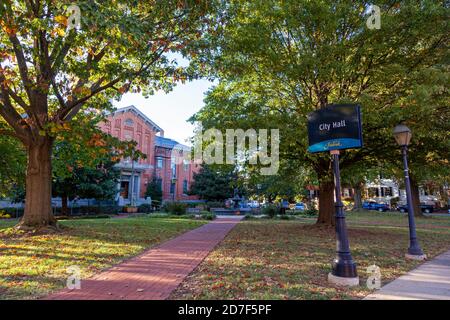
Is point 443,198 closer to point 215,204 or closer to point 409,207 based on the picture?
point 215,204

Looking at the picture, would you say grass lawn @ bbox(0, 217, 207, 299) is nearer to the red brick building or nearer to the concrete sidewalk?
the concrete sidewalk

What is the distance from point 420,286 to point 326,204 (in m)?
9.03

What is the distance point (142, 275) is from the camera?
589 cm

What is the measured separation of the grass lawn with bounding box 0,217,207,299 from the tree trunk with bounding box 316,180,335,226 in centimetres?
678

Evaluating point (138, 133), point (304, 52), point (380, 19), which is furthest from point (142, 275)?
point (138, 133)

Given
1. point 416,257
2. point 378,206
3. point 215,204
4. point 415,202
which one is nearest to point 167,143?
point 215,204

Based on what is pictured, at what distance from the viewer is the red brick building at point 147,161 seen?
39.8 metres

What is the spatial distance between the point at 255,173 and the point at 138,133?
104 feet

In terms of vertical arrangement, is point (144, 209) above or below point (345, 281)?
Result: above

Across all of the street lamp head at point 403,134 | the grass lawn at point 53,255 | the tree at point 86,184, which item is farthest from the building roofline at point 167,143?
the street lamp head at point 403,134

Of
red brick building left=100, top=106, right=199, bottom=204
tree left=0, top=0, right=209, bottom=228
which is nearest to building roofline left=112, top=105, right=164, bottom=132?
red brick building left=100, top=106, right=199, bottom=204

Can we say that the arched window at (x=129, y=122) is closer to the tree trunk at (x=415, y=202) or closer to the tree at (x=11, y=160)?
the tree at (x=11, y=160)

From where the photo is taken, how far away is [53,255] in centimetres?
760

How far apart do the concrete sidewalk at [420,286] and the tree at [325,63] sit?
4.30 m
